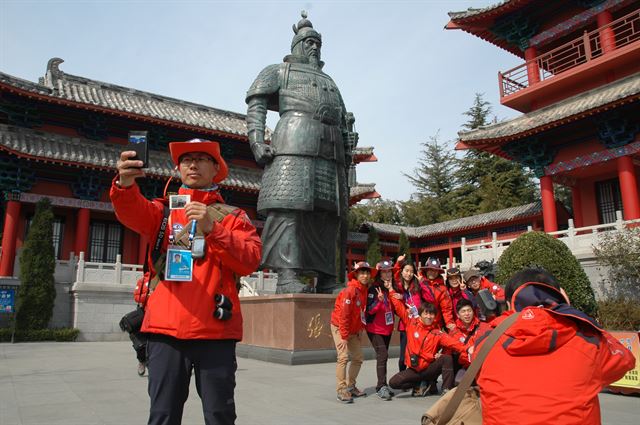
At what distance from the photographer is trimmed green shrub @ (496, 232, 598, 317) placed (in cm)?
990

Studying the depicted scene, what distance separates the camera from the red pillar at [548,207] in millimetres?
16047

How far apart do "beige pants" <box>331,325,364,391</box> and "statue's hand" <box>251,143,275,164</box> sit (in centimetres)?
330

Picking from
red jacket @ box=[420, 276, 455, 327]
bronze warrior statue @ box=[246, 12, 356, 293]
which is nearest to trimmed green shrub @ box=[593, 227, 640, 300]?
bronze warrior statue @ box=[246, 12, 356, 293]

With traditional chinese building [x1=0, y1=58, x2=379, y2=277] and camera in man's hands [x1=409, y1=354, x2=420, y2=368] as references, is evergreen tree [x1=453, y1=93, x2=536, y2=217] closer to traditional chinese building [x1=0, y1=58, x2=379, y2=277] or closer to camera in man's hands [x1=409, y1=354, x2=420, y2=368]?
traditional chinese building [x1=0, y1=58, x2=379, y2=277]

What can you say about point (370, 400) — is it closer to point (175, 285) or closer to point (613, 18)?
point (175, 285)

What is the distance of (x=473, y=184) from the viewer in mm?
35719

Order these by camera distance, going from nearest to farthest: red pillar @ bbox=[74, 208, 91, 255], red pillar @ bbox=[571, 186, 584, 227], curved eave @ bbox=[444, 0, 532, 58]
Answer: red pillar @ bbox=[74, 208, 91, 255] < curved eave @ bbox=[444, 0, 532, 58] < red pillar @ bbox=[571, 186, 584, 227]

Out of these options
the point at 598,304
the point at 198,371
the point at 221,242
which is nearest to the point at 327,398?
the point at 198,371

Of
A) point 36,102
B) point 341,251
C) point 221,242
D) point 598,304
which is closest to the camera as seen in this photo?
point 221,242

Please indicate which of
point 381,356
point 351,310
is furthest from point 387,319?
point 351,310

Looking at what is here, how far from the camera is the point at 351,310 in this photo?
5.11 meters

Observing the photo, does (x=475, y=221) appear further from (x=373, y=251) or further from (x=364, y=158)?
(x=364, y=158)

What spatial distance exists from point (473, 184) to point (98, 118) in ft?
86.8

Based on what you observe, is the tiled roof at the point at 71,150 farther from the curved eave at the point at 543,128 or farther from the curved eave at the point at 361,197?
the curved eave at the point at 543,128
